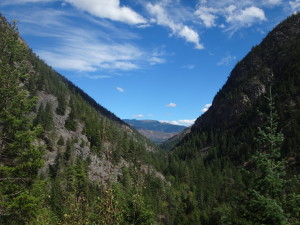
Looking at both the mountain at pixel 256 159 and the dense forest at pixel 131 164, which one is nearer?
the dense forest at pixel 131 164

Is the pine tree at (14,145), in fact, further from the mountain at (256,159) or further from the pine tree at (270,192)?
the pine tree at (270,192)

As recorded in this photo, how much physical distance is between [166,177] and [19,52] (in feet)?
412

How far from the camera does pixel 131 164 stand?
124625 mm

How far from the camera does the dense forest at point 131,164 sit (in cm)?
929

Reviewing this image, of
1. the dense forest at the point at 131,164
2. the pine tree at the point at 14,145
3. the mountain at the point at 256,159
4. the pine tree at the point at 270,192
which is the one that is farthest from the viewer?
the pine tree at the point at 14,145

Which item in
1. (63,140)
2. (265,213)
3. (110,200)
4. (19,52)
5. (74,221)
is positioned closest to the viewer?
(110,200)

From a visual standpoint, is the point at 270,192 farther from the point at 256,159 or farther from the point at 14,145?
the point at 14,145

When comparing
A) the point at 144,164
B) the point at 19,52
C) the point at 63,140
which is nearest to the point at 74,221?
the point at 19,52

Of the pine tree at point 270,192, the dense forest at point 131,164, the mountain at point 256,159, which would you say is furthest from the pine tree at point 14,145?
the pine tree at point 270,192

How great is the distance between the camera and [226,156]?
158m

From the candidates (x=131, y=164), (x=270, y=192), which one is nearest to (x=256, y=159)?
(x=270, y=192)

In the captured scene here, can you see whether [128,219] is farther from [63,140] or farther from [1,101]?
[63,140]

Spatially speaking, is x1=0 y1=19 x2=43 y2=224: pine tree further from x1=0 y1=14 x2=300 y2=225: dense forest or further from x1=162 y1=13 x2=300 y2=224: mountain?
x1=162 y1=13 x2=300 y2=224: mountain

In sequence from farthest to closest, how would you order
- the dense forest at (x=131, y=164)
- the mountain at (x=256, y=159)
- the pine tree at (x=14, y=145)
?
the pine tree at (x=14, y=145)
the mountain at (x=256, y=159)
the dense forest at (x=131, y=164)
